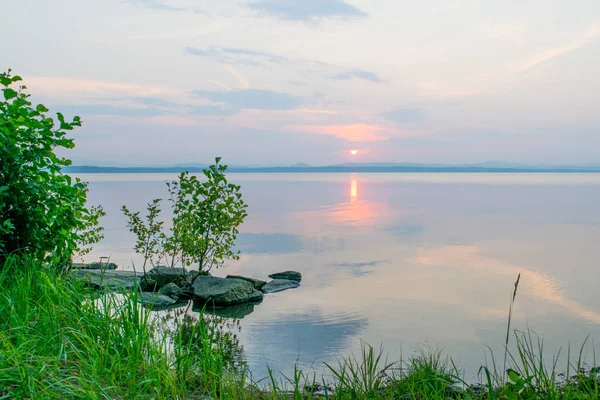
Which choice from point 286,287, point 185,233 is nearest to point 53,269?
point 185,233

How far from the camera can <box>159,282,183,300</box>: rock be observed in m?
11.7

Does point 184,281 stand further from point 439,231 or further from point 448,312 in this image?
point 439,231

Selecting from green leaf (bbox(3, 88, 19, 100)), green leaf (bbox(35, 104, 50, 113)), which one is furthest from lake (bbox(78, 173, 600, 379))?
green leaf (bbox(3, 88, 19, 100))

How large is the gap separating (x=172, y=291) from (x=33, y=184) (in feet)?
19.0

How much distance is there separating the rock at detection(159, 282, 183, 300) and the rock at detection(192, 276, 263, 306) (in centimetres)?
40

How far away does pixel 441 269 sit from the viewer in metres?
16.2

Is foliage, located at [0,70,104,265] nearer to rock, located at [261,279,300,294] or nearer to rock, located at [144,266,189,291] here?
rock, located at [144,266,189,291]

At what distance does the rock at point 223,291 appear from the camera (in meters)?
11.3

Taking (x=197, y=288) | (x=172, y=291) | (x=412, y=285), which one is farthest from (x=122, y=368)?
(x=412, y=285)

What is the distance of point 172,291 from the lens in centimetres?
1178

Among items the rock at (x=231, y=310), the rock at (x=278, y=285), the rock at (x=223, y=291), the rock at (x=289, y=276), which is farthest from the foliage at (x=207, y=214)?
the rock at (x=289, y=276)

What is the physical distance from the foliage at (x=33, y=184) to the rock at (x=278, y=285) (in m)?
6.76

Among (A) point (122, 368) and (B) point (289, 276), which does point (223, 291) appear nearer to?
(B) point (289, 276)

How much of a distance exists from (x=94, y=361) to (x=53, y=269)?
307 cm
